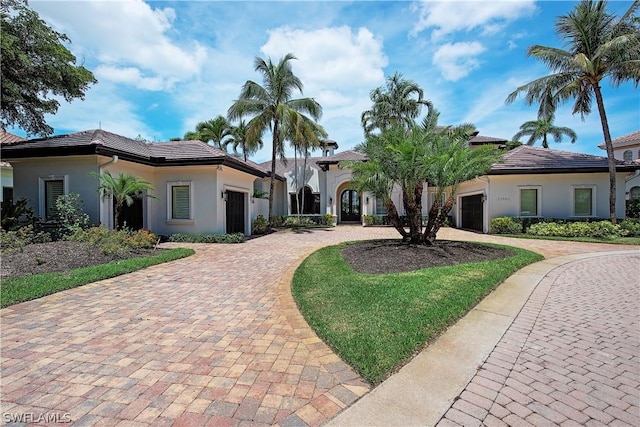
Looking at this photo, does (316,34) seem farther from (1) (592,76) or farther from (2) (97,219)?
(1) (592,76)

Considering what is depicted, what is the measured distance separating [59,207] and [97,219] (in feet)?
4.20

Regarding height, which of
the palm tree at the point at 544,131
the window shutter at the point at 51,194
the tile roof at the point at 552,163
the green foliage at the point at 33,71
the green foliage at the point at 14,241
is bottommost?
the green foliage at the point at 14,241

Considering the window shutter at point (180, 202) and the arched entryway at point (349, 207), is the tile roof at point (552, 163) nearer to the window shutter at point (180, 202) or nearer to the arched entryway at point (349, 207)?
the arched entryway at point (349, 207)

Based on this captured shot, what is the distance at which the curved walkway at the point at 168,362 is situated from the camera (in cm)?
263

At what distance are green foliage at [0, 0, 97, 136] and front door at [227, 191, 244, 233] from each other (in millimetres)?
8798

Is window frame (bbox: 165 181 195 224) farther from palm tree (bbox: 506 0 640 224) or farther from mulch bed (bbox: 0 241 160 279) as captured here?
palm tree (bbox: 506 0 640 224)

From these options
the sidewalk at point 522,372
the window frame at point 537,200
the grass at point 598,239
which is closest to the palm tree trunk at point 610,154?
the grass at point 598,239

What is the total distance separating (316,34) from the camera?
32.0ft

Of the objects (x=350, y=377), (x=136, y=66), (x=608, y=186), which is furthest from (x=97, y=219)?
(x=608, y=186)

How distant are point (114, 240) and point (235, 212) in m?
7.55

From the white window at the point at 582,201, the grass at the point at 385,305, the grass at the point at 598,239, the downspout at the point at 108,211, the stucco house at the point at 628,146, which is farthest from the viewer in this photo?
the stucco house at the point at 628,146

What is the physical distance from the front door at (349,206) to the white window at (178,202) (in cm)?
1693

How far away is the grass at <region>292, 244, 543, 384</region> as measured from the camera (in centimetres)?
353

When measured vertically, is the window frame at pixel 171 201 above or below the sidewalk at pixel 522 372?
above
